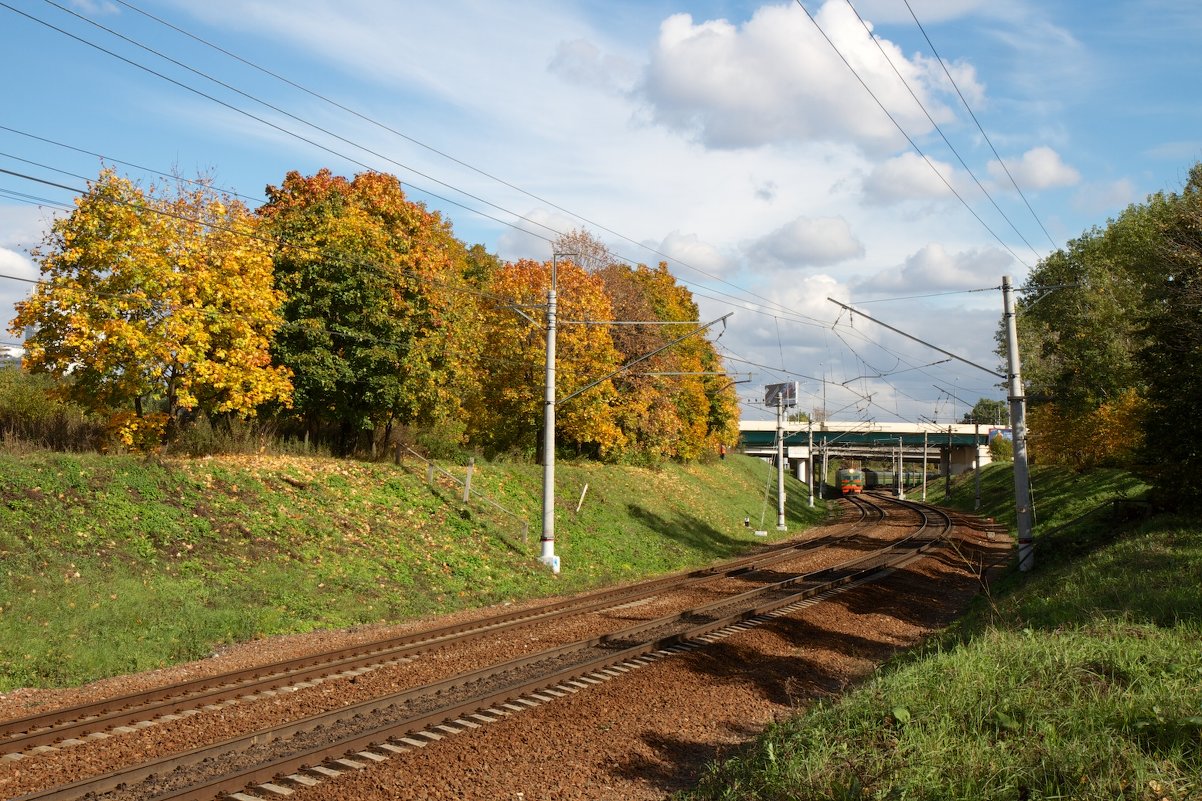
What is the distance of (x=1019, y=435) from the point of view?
22.4 meters

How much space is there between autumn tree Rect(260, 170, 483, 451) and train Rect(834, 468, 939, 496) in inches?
2556

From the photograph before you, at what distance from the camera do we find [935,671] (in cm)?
960

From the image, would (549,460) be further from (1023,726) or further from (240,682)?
(1023,726)

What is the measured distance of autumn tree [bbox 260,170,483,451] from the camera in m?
25.4

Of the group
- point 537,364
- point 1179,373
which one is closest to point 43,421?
point 537,364

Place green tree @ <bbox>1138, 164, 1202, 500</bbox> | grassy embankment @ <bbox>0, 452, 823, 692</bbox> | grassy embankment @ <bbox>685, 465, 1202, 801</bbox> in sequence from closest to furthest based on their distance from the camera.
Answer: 1. grassy embankment @ <bbox>685, 465, 1202, 801</bbox>
2. grassy embankment @ <bbox>0, 452, 823, 692</bbox>
3. green tree @ <bbox>1138, 164, 1202, 500</bbox>

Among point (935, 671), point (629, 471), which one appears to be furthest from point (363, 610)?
point (629, 471)

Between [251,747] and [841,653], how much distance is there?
10.1 m

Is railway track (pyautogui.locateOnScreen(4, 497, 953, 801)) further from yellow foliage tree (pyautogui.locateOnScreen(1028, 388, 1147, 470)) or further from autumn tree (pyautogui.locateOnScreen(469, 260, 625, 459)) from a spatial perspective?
yellow foliage tree (pyautogui.locateOnScreen(1028, 388, 1147, 470))

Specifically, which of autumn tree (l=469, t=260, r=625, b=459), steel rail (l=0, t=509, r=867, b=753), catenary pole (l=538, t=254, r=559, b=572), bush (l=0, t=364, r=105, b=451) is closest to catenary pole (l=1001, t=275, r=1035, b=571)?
steel rail (l=0, t=509, r=867, b=753)

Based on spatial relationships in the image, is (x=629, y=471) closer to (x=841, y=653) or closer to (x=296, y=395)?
(x=296, y=395)

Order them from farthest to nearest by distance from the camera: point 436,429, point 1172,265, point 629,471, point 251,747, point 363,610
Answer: point 629,471
point 436,429
point 1172,265
point 363,610
point 251,747

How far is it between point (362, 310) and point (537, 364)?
11.7 m

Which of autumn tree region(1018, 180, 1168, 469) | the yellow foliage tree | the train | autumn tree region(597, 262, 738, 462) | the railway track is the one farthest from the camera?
the train
